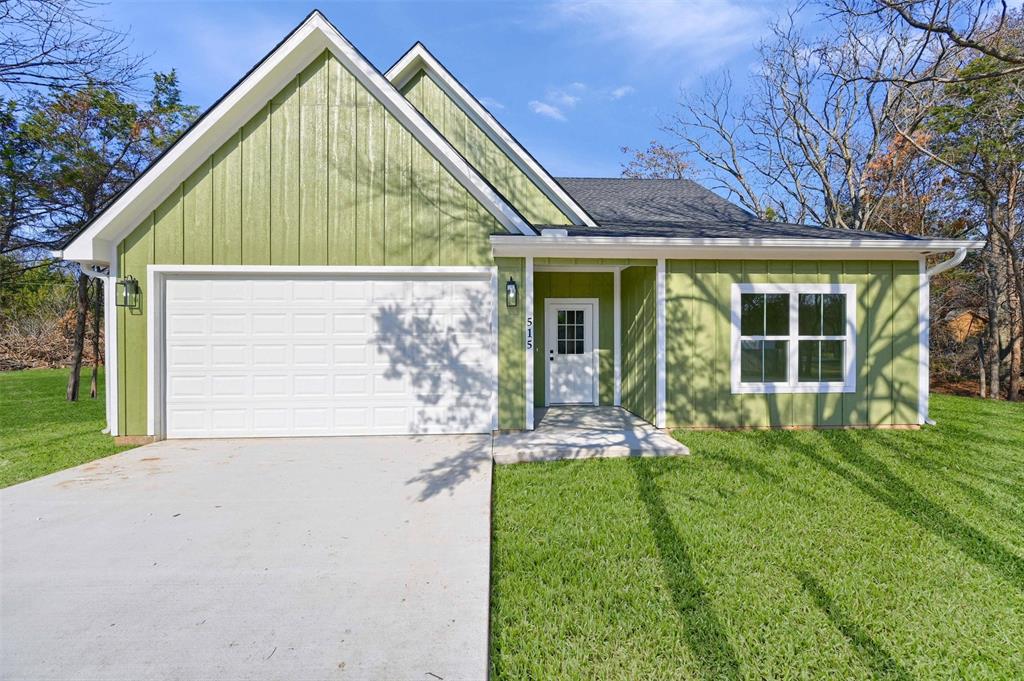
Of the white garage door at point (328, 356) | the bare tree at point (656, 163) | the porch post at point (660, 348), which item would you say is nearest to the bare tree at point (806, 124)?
the bare tree at point (656, 163)

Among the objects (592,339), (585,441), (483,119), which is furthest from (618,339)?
(483,119)

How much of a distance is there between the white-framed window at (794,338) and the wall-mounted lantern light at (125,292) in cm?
831

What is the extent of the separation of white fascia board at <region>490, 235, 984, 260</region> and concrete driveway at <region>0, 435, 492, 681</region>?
292cm

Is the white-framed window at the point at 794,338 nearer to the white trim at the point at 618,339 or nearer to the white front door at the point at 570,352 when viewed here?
the white trim at the point at 618,339

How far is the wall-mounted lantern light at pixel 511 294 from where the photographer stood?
6.30 metres

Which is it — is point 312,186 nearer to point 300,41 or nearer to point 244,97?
point 244,97

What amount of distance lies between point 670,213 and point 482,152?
417 cm

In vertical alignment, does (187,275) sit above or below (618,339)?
above

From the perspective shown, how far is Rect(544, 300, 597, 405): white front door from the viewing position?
332 inches

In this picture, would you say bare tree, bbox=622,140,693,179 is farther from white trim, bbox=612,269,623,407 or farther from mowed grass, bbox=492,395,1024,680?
mowed grass, bbox=492,395,1024,680

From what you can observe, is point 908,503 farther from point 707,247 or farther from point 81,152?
point 81,152

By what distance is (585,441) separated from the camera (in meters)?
5.76

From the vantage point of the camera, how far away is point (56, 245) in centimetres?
1150

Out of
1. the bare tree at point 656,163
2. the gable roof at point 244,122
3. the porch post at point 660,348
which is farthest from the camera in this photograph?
the bare tree at point 656,163
